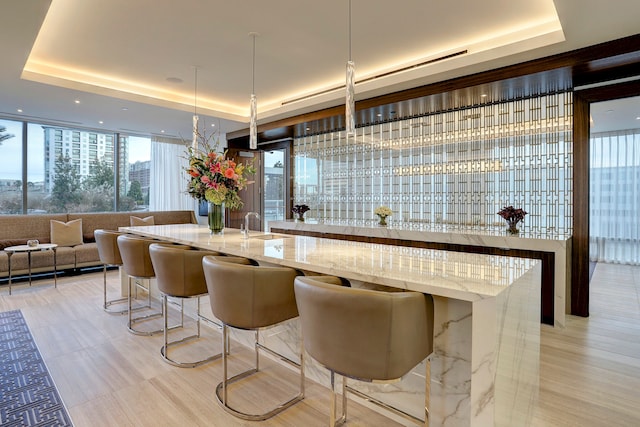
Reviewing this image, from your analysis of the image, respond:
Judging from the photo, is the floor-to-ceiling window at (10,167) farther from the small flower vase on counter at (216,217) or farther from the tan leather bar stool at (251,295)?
the tan leather bar stool at (251,295)

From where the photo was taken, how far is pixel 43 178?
6.36 metres

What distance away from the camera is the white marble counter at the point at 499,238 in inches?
132

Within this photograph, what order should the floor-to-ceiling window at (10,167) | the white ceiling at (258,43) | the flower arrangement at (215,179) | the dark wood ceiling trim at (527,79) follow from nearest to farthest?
the white ceiling at (258,43) < the dark wood ceiling trim at (527,79) < the flower arrangement at (215,179) < the floor-to-ceiling window at (10,167)

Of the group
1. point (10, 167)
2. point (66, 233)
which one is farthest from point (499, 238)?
point (10, 167)

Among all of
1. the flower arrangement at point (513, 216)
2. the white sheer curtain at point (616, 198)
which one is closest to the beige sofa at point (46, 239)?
the flower arrangement at point (513, 216)

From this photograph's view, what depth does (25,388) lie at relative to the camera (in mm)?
2252

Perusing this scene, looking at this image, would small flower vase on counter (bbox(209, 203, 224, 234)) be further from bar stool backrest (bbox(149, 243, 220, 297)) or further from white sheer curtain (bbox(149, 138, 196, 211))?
white sheer curtain (bbox(149, 138, 196, 211))

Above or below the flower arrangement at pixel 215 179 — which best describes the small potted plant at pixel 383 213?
below

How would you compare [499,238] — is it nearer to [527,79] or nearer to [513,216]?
[513,216]

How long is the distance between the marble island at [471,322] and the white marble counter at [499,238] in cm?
165

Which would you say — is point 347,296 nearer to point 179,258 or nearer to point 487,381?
point 487,381

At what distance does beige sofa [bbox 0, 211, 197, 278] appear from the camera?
16.4 ft

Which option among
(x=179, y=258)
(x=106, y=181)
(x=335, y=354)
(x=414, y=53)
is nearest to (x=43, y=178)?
(x=106, y=181)

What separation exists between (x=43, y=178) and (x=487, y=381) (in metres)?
7.70
